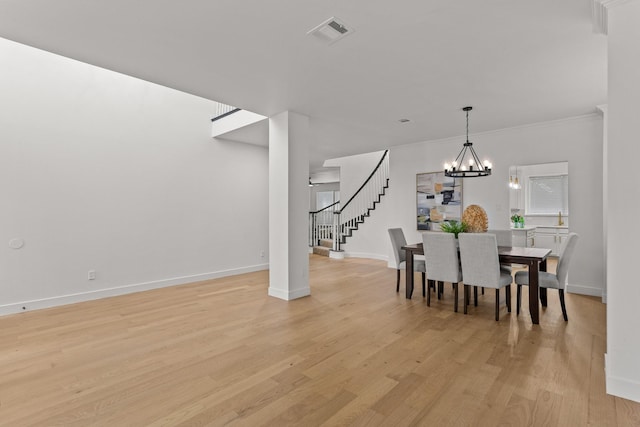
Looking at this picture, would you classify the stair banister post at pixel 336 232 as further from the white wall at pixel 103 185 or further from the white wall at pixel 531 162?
the white wall at pixel 103 185

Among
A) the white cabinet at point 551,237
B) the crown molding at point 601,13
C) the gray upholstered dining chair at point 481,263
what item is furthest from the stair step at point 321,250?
the crown molding at point 601,13

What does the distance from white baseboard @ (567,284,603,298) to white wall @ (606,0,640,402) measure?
9.98 ft

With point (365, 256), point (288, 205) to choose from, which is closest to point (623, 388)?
point (288, 205)

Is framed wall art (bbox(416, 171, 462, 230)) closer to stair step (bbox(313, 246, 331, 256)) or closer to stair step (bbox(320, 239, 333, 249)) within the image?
stair step (bbox(313, 246, 331, 256))

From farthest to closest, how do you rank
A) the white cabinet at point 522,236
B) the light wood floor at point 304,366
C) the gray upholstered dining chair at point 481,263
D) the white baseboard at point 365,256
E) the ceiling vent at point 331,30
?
the white baseboard at point 365,256 < the white cabinet at point 522,236 < the gray upholstered dining chair at point 481,263 < the ceiling vent at point 331,30 < the light wood floor at point 304,366

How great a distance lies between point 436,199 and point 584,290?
2.66 meters

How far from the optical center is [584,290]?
4531 mm

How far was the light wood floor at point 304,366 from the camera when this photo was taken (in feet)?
6.11

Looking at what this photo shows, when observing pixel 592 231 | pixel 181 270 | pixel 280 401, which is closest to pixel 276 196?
pixel 181 270

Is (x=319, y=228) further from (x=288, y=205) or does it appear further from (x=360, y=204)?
(x=288, y=205)

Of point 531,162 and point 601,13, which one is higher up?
point 601,13

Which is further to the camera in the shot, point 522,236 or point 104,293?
point 522,236

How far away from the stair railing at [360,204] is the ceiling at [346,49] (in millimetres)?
4068

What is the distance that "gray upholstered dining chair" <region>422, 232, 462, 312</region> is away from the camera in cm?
374
